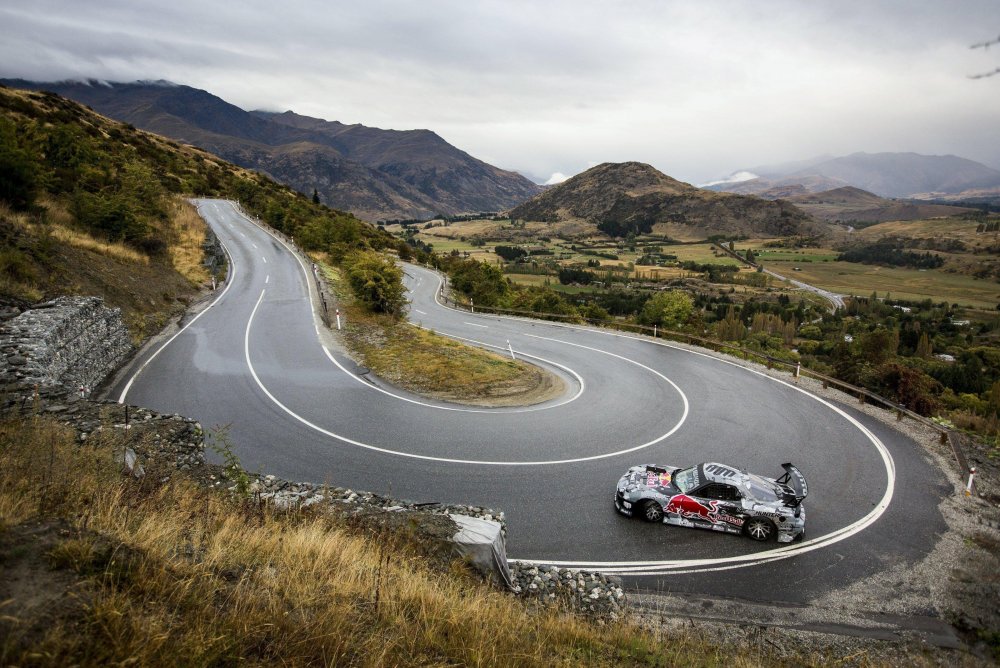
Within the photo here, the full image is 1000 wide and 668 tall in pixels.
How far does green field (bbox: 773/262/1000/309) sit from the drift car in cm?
16871

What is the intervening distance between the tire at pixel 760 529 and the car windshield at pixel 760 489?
17.8 inches

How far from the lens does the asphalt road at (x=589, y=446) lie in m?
10.0

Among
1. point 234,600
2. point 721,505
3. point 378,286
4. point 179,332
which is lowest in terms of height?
point 179,332

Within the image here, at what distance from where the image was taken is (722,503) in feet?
34.8

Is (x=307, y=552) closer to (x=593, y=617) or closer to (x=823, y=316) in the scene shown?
(x=593, y=617)

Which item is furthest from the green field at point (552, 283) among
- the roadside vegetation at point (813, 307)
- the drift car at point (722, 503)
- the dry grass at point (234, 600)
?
the dry grass at point (234, 600)

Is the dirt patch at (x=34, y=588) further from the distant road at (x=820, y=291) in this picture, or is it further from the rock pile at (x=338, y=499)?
the distant road at (x=820, y=291)

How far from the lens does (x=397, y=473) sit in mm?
12328

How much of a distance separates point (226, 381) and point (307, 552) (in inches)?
549

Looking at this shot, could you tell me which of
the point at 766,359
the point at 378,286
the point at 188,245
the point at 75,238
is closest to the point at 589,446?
the point at 766,359

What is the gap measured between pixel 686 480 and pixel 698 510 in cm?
75

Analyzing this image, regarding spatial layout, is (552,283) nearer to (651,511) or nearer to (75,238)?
(75,238)

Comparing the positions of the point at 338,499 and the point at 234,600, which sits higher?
the point at 234,600

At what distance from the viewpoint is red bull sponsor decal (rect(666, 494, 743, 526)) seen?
1059cm
